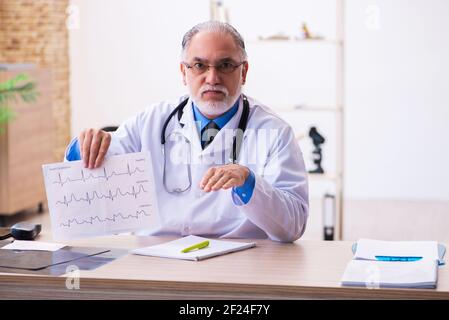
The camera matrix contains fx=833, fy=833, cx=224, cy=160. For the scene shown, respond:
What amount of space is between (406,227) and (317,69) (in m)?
1.36

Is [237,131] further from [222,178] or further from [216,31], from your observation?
[222,178]

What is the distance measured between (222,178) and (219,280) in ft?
0.84

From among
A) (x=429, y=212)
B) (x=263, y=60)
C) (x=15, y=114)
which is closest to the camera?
(x=15, y=114)

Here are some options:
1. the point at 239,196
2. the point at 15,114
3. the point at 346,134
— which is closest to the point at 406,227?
the point at 346,134

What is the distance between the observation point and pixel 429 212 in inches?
202

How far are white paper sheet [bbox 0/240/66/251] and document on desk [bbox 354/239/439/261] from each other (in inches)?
25.7

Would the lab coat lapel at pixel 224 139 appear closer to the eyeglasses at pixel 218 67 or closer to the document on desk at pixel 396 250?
the eyeglasses at pixel 218 67

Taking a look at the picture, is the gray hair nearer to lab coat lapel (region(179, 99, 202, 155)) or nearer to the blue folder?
lab coat lapel (region(179, 99, 202, 155))

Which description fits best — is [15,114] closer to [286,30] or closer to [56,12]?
[56,12]

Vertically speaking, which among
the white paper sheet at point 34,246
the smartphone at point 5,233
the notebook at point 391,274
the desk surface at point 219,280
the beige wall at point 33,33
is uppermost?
the beige wall at point 33,33

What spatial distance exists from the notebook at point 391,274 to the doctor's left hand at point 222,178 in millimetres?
285

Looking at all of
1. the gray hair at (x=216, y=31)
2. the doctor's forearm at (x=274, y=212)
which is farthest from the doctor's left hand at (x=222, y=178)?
the gray hair at (x=216, y=31)

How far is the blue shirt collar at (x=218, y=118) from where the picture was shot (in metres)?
2.11

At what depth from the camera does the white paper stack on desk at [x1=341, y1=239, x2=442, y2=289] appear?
56.9 inches
